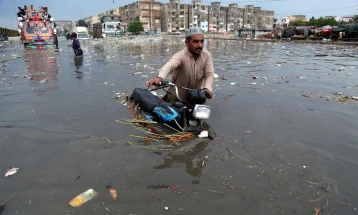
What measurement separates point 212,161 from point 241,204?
81 centimetres

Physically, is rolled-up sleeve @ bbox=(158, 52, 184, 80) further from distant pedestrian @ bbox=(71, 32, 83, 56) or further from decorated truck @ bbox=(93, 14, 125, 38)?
decorated truck @ bbox=(93, 14, 125, 38)

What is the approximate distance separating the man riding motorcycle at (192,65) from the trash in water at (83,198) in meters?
1.94

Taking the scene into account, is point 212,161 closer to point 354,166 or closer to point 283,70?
point 354,166

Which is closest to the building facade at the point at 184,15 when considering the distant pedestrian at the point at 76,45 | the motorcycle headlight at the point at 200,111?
the distant pedestrian at the point at 76,45

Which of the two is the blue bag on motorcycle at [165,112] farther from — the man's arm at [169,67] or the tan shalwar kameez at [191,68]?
the man's arm at [169,67]

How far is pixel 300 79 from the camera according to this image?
772 cm

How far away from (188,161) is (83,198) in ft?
3.94

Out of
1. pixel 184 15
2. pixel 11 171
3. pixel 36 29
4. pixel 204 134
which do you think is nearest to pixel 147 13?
pixel 184 15

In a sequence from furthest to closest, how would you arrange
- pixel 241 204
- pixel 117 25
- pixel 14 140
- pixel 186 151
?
1. pixel 117 25
2. pixel 14 140
3. pixel 186 151
4. pixel 241 204

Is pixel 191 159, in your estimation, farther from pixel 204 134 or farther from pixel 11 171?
pixel 11 171

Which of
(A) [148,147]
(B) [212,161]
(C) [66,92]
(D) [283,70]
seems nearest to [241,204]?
(B) [212,161]

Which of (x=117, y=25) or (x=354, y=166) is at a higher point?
(x=117, y=25)

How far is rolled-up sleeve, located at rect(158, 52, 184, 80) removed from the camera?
384 cm

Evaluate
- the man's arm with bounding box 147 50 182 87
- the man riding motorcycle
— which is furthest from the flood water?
the man's arm with bounding box 147 50 182 87
